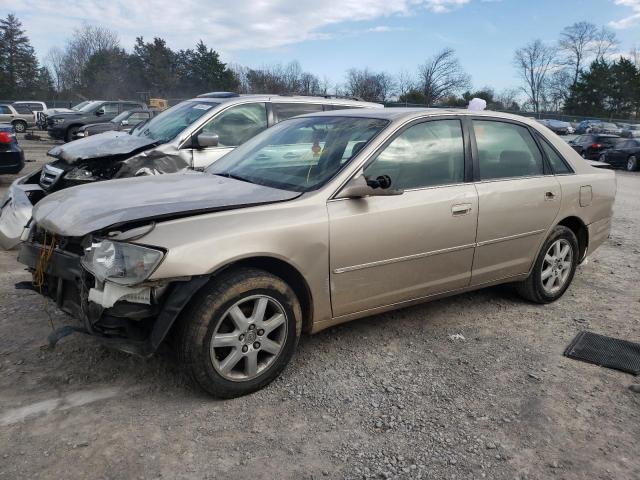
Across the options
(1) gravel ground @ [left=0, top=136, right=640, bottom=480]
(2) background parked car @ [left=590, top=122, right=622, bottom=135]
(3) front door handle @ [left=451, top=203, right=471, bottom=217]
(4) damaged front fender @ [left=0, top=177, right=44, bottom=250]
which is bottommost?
(2) background parked car @ [left=590, top=122, right=622, bottom=135]

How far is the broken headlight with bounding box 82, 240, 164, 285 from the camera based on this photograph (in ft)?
8.87

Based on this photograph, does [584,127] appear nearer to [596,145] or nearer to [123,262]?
[596,145]

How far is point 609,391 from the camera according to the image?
3.26m

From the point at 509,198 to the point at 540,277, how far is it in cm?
90

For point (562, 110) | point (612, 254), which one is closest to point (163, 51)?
point (562, 110)

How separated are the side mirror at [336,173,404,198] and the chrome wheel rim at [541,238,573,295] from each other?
1.93m

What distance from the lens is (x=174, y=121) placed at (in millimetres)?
6832

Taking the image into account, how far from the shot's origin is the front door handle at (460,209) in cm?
380

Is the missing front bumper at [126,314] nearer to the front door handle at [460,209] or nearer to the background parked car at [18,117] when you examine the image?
the front door handle at [460,209]

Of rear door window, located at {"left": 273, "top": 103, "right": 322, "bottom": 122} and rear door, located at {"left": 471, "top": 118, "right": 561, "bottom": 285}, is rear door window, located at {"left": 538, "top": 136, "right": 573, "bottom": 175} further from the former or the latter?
rear door window, located at {"left": 273, "top": 103, "right": 322, "bottom": 122}

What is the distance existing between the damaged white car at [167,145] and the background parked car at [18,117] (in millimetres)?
27962

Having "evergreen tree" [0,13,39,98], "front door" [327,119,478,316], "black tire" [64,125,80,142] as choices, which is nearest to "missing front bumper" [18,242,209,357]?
"front door" [327,119,478,316]

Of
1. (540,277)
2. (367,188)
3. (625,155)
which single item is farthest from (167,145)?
(625,155)

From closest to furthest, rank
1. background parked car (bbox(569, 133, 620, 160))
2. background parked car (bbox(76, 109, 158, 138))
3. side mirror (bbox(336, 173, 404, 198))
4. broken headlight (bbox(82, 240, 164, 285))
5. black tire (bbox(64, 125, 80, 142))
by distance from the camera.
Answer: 1. broken headlight (bbox(82, 240, 164, 285))
2. side mirror (bbox(336, 173, 404, 198))
3. background parked car (bbox(76, 109, 158, 138))
4. black tire (bbox(64, 125, 80, 142))
5. background parked car (bbox(569, 133, 620, 160))
